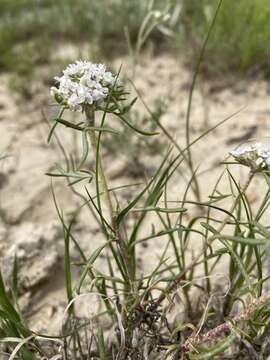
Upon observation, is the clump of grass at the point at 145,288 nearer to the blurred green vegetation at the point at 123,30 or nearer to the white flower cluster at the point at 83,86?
the white flower cluster at the point at 83,86

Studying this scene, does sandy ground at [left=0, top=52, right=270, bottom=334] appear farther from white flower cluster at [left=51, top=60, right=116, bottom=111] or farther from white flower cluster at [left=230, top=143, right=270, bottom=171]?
white flower cluster at [left=51, top=60, right=116, bottom=111]

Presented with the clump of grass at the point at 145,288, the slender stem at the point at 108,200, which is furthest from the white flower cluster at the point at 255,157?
the slender stem at the point at 108,200

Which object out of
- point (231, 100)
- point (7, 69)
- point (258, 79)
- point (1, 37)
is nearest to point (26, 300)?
point (231, 100)

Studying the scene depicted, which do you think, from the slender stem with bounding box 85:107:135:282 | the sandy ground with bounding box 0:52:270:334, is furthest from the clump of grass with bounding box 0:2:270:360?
the sandy ground with bounding box 0:52:270:334

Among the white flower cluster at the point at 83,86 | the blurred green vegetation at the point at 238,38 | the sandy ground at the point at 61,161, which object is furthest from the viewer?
the blurred green vegetation at the point at 238,38

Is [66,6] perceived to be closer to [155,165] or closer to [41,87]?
[41,87]
